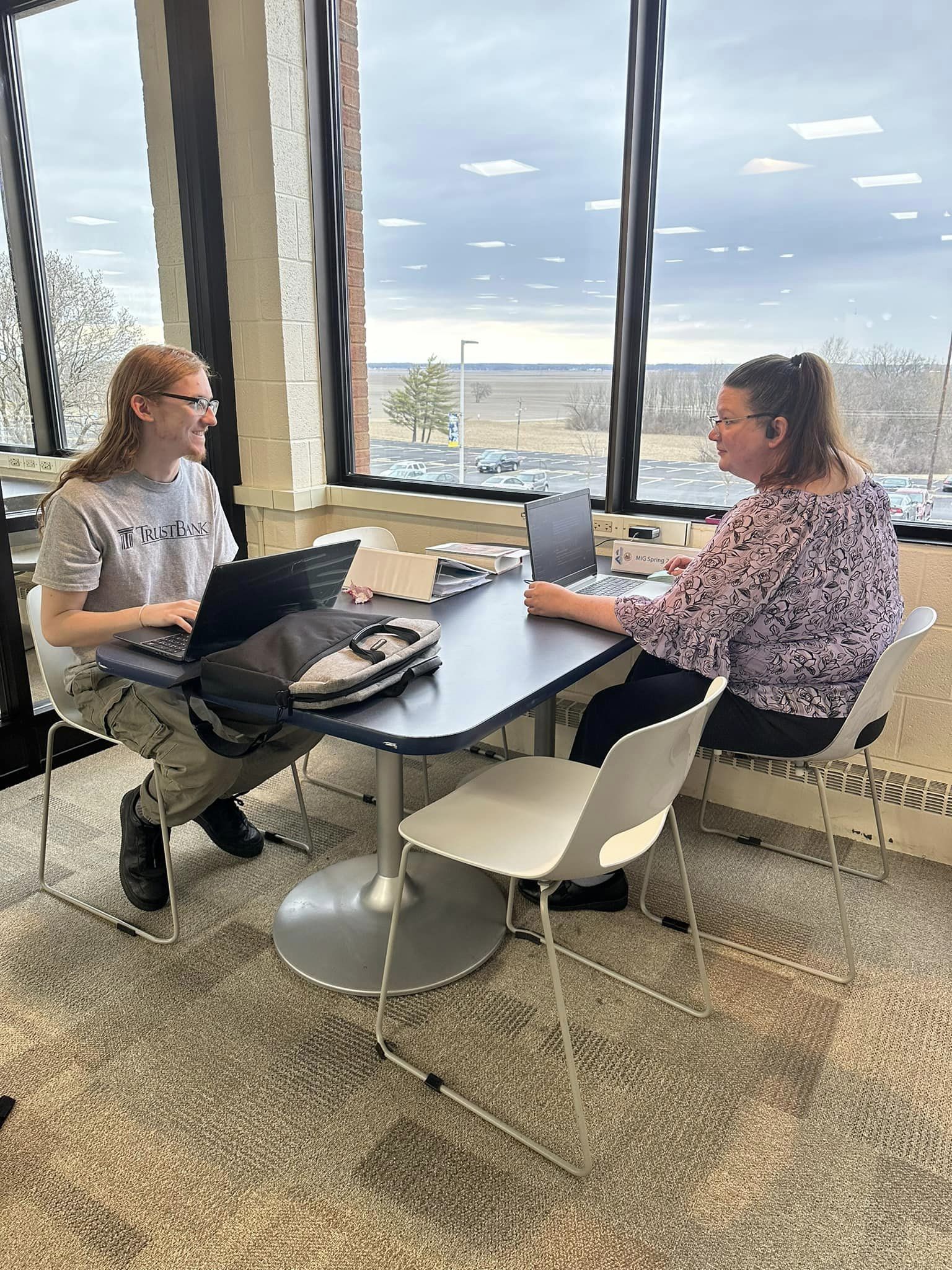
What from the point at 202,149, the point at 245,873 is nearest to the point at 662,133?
the point at 202,149

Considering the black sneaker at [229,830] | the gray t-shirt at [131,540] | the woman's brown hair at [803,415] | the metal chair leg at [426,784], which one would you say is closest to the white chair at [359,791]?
the metal chair leg at [426,784]

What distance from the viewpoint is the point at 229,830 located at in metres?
2.38

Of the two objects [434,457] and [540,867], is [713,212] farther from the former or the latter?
[540,867]

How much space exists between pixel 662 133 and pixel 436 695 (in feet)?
6.52

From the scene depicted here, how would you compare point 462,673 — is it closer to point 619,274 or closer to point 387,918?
point 387,918

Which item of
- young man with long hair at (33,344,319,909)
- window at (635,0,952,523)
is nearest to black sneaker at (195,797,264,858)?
young man with long hair at (33,344,319,909)

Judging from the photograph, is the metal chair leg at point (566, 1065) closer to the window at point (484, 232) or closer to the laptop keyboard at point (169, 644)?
the laptop keyboard at point (169, 644)

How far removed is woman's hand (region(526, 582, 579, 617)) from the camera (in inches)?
77.4

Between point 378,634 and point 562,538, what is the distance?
2.73ft

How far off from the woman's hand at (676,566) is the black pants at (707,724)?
355 millimetres

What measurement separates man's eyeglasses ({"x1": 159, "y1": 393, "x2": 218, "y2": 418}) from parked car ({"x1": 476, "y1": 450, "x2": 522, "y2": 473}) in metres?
1.20

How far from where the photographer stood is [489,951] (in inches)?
78.0

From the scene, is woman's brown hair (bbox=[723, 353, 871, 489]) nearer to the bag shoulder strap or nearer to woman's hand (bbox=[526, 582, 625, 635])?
woman's hand (bbox=[526, 582, 625, 635])

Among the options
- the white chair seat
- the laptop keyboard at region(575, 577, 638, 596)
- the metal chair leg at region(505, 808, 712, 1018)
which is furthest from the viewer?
the laptop keyboard at region(575, 577, 638, 596)
